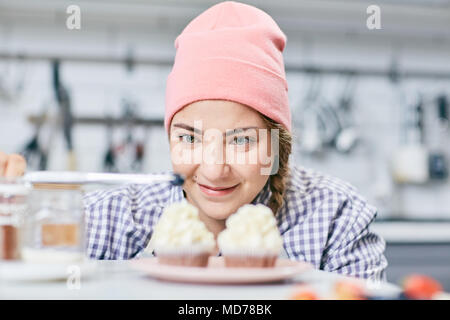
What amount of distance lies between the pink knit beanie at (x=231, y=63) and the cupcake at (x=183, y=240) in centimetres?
33

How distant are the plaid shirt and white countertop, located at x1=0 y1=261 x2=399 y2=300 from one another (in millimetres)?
490

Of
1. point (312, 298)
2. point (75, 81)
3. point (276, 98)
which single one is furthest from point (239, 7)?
point (75, 81)

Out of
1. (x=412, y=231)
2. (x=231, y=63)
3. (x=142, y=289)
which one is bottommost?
(x=412, y=231)

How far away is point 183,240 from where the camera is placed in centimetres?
69

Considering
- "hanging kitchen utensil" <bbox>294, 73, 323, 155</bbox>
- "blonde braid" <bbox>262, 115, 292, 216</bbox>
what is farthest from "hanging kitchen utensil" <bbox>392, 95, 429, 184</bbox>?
"blonde braid" <bbox>262, 115, 292, 216</bbox>

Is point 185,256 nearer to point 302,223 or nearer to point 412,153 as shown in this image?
point 302,223

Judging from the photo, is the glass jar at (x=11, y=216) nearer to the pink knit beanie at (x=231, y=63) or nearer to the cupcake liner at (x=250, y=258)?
the cupcake liner at (x=250, y=258)

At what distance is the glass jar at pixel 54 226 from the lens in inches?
24.3

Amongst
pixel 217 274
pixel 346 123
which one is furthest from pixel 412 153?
pixel 217 274

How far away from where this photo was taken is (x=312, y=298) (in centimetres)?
46

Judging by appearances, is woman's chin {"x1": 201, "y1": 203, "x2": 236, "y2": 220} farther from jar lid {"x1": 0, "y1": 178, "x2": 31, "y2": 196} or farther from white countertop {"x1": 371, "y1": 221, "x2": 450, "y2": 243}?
white countertop {"x1": 371, "y1": 221, "x2": 450, "y2": 243}

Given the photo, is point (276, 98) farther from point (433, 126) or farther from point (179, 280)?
point (433, 126)

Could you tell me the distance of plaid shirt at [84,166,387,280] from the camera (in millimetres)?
1140

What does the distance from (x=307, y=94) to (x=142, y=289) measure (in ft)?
7.31
